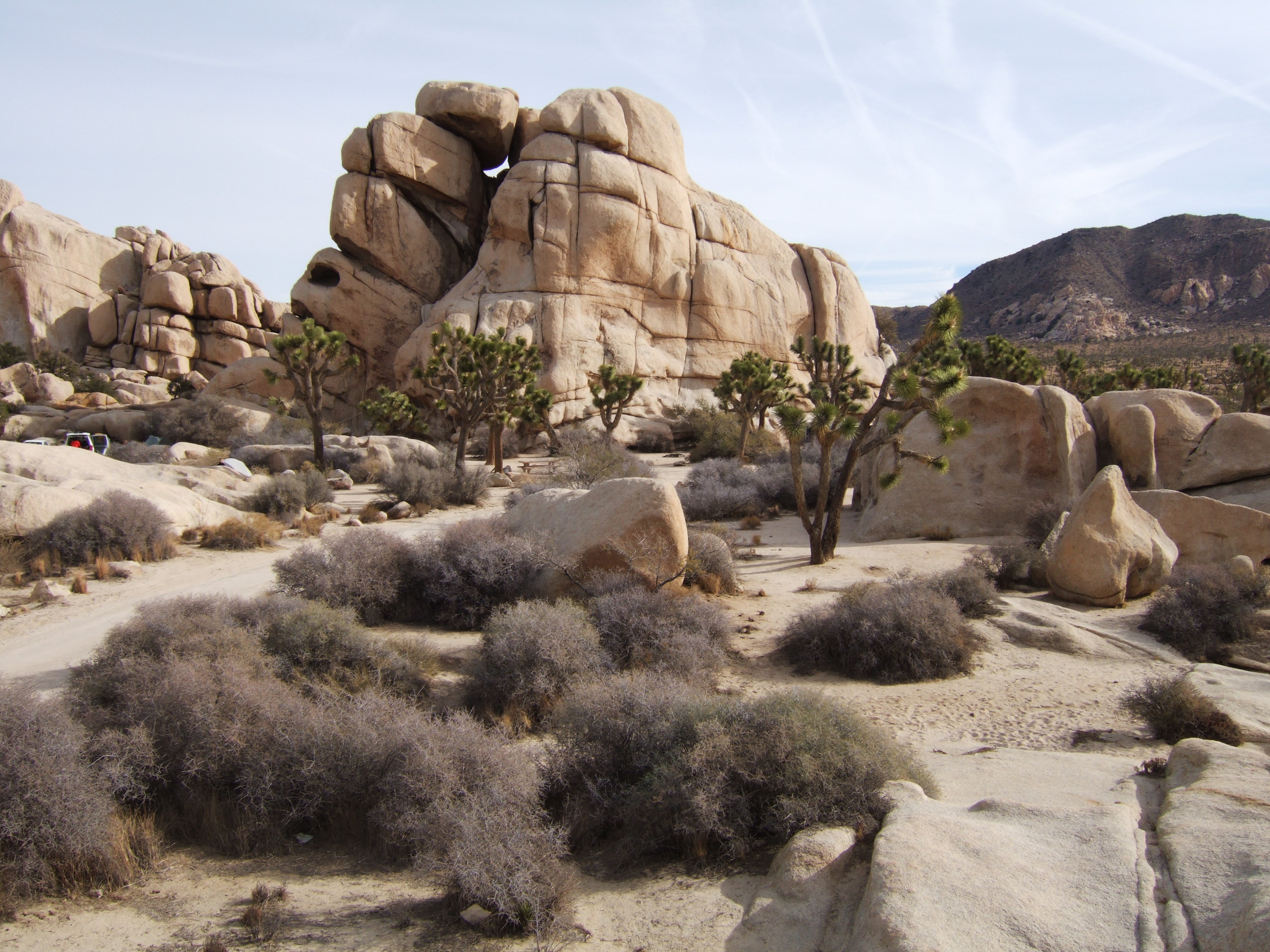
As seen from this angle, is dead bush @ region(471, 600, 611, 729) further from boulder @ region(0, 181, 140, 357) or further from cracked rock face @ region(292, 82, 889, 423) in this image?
boulder @ region(0, 181, 140, 357)

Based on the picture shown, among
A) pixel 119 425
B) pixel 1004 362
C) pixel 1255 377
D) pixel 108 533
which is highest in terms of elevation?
pixel 1004 362

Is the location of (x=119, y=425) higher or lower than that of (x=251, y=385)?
lower

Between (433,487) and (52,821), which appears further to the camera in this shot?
(433,487)

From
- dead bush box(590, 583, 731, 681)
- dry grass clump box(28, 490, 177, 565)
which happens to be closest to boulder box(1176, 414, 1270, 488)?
dead bush box(590, 583, 731, 681)

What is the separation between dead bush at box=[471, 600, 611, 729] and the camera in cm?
638

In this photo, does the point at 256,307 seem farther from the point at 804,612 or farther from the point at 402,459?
the point at 804,612

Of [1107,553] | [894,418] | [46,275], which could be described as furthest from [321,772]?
[46,275]

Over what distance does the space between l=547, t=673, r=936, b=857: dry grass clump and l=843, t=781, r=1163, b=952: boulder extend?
0.46 metres

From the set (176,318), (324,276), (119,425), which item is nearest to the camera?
(119,425)

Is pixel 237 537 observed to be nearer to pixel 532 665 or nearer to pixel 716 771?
pixel 532 665

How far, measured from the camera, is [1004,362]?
3334cm

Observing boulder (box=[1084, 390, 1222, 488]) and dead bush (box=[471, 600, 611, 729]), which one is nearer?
dead bush (box=[471, 600, 611, 729])

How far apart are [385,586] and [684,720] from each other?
5107 mm

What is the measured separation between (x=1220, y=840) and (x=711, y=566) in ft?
23.8
